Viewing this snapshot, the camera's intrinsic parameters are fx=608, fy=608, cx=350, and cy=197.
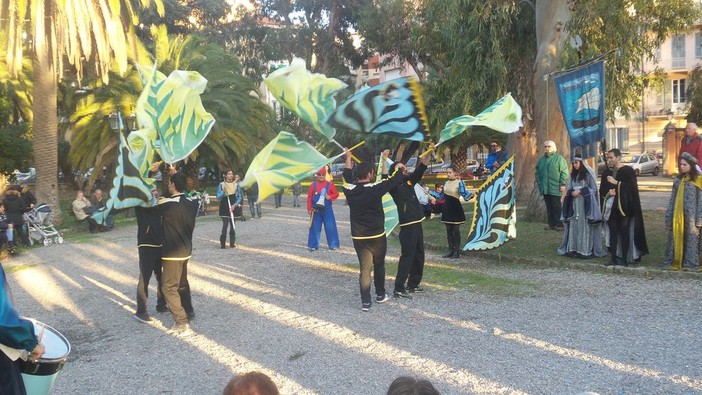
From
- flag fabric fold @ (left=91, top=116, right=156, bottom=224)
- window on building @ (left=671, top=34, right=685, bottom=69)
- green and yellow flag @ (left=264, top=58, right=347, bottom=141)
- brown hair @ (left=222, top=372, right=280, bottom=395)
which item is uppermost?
window on building @ (left=671, top=34, right=685, bottom=69)

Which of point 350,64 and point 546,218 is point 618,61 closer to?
point 546,218

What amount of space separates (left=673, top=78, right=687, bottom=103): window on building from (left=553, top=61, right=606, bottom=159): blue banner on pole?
44142 millimetres

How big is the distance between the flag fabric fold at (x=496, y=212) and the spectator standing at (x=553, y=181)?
113 inches

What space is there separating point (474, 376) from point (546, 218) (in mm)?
10705

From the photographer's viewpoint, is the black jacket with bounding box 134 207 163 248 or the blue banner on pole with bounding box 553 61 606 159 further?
the blue banner on pole with bounding box 553 61 606 159

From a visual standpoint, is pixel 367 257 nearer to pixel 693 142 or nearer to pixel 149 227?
pixel 149 227

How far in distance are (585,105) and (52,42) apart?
642 inches

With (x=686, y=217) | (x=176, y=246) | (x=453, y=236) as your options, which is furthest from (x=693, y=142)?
(x=176, y=246)

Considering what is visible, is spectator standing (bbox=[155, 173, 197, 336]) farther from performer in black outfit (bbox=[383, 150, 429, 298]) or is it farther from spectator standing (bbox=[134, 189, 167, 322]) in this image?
performer in black outfit (bbox=[383, 150, 429, 298])

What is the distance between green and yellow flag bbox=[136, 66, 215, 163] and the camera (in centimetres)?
696

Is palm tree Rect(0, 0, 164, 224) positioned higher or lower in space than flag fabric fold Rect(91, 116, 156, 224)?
higher

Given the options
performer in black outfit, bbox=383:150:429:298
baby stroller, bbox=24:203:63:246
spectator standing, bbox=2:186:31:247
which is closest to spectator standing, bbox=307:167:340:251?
performer in black outfit, bbox=383:150:429:298

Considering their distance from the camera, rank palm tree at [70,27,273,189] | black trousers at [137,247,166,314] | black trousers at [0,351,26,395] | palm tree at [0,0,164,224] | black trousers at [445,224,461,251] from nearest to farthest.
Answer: black trousers at [0,351,26,395] < black trousers at [137,247,166,314] < black trousers at [445,224,461,251] < palm tree at [0,0,164,224] < palm tree at [70,27,273,189]

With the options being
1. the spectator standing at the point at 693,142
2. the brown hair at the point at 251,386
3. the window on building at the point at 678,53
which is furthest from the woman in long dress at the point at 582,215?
the window on building at the point at 678,53
